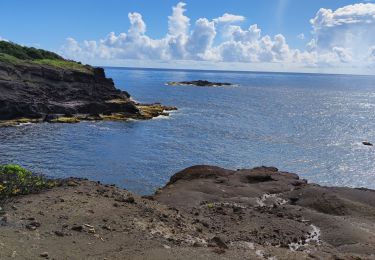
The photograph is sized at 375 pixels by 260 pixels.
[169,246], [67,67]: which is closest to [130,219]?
[169,246]

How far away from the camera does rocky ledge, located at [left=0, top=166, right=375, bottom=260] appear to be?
19.3m

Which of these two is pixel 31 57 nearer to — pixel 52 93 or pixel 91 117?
pixel 52 93

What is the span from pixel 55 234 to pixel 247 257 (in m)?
8.44

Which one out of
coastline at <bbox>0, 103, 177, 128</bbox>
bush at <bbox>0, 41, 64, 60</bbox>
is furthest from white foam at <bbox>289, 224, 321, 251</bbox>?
bush at <bbox>0, 41, 64, 60</bbox>

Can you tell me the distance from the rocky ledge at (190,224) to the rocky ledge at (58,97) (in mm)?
58690

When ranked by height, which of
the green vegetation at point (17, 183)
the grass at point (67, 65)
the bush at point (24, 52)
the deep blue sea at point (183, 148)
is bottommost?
the deep blue sea at point (183, 148)

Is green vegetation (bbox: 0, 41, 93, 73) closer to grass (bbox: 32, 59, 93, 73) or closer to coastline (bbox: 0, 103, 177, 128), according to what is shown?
grass (bbox: 32, 59, 93, 73)

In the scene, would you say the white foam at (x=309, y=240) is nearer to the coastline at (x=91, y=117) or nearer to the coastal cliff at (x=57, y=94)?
the coastline at (x=91, y=117)

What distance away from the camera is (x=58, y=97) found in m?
95.5

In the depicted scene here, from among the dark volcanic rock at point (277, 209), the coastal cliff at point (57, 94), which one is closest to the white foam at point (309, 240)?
the dark volcanic rock at point (277, 209)

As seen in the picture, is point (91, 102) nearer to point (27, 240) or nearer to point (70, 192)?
point (70, 192)

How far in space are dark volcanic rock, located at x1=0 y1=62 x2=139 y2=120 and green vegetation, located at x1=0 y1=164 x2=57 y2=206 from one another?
60168 millimetres

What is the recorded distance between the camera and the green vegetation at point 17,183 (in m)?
24.4

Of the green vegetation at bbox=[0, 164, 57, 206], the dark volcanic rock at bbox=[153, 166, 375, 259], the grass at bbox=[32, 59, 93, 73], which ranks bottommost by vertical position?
the dark volcanic rock at bbox=[153, 166, 375, 259]
